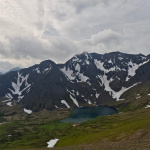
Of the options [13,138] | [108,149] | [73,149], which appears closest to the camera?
[108,149]

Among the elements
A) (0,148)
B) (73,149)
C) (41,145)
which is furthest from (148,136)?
(0,148)

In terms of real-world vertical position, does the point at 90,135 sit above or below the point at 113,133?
below

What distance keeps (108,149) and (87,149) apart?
8.03m

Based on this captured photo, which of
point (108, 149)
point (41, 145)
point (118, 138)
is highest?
point (108, 149)

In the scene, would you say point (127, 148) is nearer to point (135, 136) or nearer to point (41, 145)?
point (135, 136)

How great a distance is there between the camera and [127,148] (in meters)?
43.2

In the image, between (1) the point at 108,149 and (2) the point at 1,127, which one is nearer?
(1) the point at 108,149

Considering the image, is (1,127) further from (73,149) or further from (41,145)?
(73,149)

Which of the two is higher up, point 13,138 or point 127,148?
point 127,148

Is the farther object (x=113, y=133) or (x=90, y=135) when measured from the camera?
(x=90, y=135)

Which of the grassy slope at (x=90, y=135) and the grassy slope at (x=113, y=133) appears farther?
the grassy slope at (x=90, y=135)

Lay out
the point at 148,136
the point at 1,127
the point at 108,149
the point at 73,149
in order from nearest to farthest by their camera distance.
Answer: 1. the point at 108,149
2. the point at 73,149
3. the point at 148,136
4. the point at 1,127

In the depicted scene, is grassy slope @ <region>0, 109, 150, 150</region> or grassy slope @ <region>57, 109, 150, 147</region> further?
grassy slope @ <region>0, 109, 150, 150</region>

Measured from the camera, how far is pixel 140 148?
41375 millimetres
